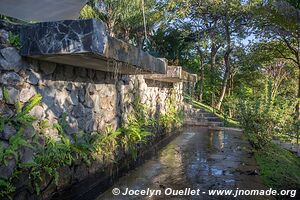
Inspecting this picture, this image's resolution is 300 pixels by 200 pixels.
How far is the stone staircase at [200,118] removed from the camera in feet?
48.3

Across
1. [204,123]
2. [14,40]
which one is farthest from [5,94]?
[204,123]

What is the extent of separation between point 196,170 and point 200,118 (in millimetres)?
9026

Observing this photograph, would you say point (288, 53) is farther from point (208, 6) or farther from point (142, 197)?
point (142, 197)

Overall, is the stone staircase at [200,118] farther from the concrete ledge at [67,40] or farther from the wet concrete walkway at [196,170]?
the concrete ledge at [67,40]

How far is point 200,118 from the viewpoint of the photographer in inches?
600

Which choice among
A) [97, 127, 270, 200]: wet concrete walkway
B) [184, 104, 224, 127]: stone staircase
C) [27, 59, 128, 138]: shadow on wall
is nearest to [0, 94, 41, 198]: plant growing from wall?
[27, 59, 128, 138]: shadow on wall

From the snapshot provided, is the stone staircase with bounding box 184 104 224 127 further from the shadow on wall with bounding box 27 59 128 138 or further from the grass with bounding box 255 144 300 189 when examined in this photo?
the shadow on wall with bounding box 27 59 128 138

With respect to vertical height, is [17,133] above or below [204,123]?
above

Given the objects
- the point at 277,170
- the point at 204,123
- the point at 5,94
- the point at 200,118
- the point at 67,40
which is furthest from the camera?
the point at 200,118

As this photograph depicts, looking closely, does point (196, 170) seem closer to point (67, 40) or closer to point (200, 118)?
point (67, 40)

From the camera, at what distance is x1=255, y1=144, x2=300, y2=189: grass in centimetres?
452

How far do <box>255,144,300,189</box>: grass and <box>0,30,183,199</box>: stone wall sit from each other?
2910 millimetres

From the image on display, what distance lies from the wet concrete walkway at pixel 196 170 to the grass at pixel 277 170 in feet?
0.57

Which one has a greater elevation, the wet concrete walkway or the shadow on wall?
the shadow on wall
